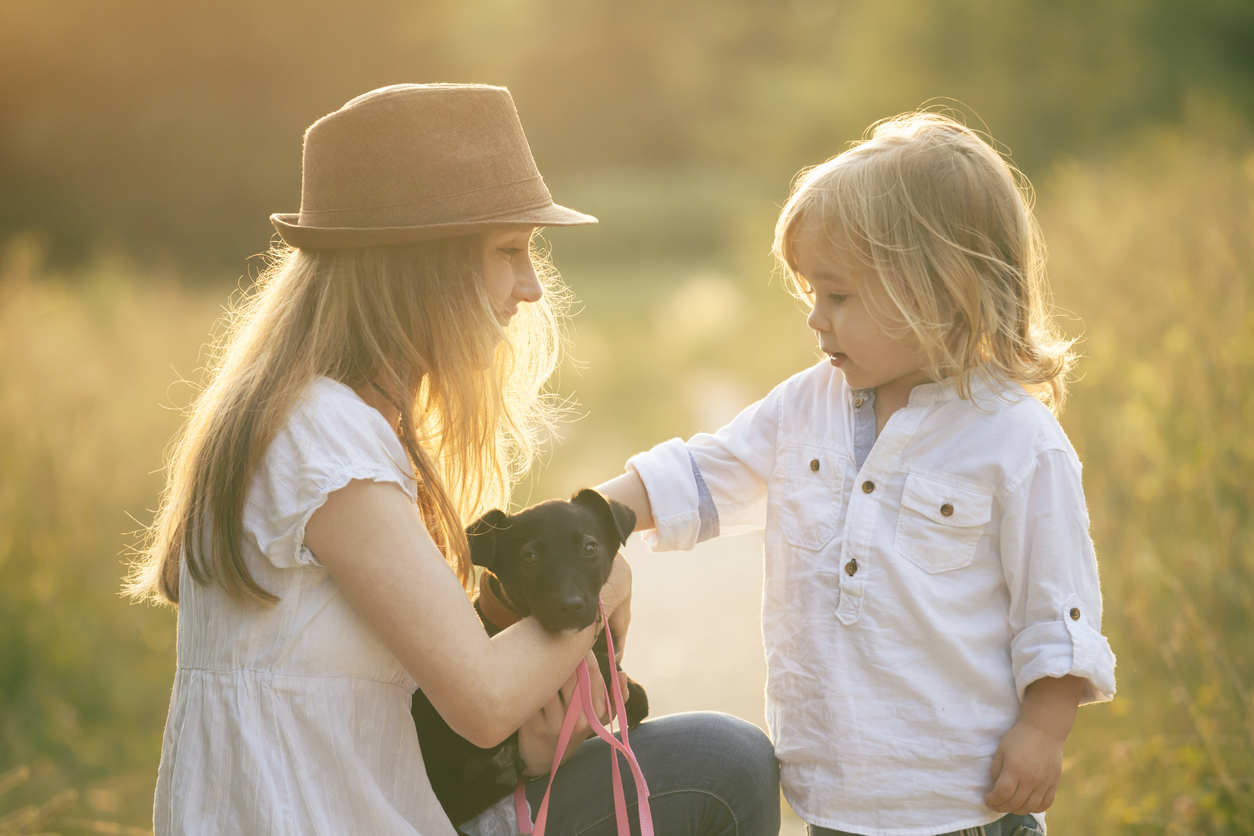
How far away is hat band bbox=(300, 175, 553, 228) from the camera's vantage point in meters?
1.85

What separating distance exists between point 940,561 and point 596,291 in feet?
68.1

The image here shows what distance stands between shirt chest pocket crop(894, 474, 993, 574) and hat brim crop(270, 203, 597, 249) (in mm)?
911

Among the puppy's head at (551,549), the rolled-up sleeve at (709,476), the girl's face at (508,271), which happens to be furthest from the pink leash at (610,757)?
the girl's face at (508,271)

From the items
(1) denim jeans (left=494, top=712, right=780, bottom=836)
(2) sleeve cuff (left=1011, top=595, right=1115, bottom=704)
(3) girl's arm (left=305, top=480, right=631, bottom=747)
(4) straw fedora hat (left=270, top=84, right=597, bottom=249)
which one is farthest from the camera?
(1) denim jeans (left=494, top=712, right=780, bottom=836)

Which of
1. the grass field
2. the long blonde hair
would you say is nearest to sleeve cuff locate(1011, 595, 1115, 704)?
the grass field

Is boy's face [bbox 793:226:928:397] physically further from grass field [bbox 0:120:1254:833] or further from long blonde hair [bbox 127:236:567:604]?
grass field [bbox 0:120:1254:833]

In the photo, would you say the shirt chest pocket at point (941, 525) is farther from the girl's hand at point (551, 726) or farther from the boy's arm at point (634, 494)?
the girl's hand at point (551, 726)

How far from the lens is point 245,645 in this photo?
1.65 m

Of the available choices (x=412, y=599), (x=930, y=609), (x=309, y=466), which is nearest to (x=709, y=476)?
(x=930, y=609)

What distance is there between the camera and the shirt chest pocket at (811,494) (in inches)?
78.5

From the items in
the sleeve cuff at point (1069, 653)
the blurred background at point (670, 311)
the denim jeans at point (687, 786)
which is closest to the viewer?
the sleeve cuff at point (1069, 653)

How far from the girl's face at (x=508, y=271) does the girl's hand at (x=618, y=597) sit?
0.60m

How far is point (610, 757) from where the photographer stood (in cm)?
206

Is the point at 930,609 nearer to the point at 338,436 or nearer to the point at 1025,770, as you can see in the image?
the point at 1025,770
